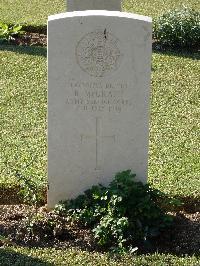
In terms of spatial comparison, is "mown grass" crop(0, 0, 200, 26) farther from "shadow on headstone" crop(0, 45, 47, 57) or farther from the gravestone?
the gravestone

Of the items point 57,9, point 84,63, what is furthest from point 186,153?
point 57,9

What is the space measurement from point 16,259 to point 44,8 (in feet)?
30.6

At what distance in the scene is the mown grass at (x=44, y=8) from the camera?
12633 millimetres

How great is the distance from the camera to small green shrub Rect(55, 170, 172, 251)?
5.29 meters

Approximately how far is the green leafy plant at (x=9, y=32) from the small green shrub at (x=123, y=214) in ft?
19.9

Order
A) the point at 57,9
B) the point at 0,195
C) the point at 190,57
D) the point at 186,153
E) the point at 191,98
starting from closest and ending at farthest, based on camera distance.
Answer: the point at 0,195 → the point at 186,153 → the point at 191,98 → the point at 190,57 → the point at 57,9

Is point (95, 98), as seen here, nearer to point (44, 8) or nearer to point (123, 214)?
point (123, 214)

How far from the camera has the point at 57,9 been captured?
1352 centimetres

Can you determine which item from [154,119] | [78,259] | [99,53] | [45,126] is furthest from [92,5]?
[78,259]

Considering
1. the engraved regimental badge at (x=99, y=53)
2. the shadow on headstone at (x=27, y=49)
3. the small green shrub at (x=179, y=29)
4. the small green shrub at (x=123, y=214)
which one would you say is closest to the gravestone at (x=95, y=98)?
the engraved regimental badge at (x=99, y=53)

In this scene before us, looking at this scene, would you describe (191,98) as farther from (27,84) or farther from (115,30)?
(115,30)

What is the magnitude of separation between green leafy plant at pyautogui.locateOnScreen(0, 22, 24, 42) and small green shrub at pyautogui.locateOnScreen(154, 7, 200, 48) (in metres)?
2.33

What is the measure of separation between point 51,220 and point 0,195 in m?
0.87

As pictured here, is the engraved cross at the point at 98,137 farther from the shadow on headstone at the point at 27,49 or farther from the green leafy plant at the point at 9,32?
the green leafy plant at the point at 9,32
